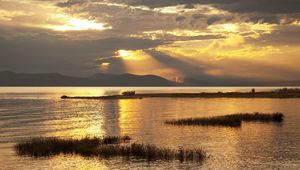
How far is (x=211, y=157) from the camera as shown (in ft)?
160

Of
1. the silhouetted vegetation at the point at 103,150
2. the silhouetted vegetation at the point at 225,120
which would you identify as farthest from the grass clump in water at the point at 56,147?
the silhouetted vegetation at the point at 225,120

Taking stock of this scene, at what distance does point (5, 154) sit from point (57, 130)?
2806 centimetres

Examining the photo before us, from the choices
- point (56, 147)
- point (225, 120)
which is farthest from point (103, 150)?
point (225, 120)

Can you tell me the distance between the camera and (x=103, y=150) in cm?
5084

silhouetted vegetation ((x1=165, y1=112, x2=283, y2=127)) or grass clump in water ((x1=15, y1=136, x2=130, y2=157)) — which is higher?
silhouetted vegetation ((x1=165, y1=112, x2=283, y2=127))

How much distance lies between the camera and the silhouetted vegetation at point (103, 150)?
47.8m

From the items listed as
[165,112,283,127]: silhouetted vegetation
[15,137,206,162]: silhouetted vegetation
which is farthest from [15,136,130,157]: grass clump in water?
[165,112,283,127]: silhouetted vegetation

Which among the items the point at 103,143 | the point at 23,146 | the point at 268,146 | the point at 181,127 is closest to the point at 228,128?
the point at 181,127

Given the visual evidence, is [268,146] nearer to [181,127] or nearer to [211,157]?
[211,157]

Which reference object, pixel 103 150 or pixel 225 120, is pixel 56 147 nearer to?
pixel 103 150

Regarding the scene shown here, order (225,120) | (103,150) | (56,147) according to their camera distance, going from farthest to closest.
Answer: (225,120) → (56,147) → (103,150)

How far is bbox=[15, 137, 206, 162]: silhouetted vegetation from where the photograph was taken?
47.8 meters

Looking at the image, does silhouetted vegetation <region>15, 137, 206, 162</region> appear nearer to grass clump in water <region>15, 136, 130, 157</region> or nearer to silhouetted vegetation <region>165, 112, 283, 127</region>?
grass clump in water <region>15, 136, 130, 157</region>

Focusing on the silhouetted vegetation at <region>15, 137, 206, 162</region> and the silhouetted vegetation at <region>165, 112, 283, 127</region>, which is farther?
the silhouetted vegetation at <region>165, 112, 283, 127</region>
